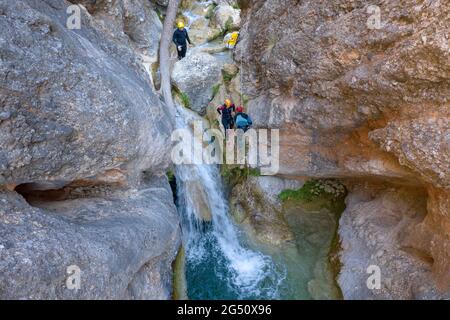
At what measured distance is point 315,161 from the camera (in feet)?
36.0

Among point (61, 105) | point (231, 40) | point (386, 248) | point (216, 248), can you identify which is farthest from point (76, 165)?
point (231, 40)

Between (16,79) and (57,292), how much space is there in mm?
3659

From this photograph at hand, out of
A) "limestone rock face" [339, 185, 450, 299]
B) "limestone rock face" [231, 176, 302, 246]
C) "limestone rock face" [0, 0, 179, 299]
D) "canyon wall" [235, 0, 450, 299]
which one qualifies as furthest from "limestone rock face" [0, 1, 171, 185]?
"limestone rock face" [339, 185, 450, 299]

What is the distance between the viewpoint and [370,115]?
8.56 meters

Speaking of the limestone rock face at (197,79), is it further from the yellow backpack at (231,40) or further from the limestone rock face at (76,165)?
the limestone rock face at (76,165)

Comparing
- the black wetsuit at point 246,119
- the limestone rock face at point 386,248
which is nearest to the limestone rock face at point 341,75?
the black wetsuit at point 246,119

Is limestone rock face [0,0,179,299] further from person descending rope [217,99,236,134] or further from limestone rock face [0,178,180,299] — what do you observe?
person descending rope [217,99,236,134]

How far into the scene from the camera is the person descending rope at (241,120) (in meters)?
11.8

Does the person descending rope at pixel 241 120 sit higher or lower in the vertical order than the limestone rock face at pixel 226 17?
lower

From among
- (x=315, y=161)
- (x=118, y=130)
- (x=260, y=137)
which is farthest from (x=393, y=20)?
(x=118, y=130)

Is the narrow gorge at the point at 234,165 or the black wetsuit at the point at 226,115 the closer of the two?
the narrow gorge at the point at 234,165

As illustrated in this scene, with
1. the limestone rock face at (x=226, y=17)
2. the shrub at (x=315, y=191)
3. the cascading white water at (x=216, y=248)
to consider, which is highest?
the limestone rock face at (x=226, y=17)

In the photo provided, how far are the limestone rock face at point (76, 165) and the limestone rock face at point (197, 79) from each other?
412 cm

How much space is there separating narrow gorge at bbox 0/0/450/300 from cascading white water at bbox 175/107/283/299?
0.18 feet
